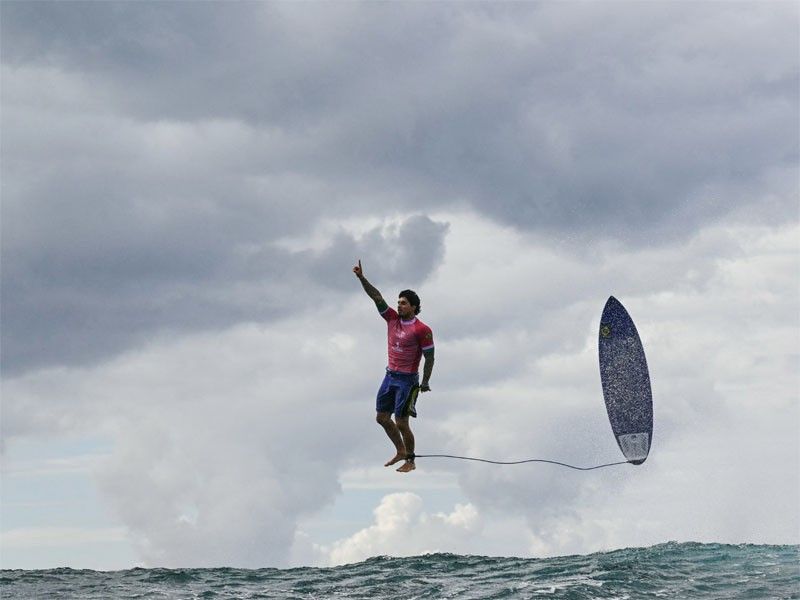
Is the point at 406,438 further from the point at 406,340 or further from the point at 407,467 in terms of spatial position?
the point at 406,340

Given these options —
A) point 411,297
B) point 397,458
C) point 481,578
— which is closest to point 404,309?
point 411,297

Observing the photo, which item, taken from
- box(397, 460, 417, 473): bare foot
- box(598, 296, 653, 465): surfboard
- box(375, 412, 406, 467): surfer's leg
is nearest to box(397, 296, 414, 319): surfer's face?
box(375, 412, 406, 467): surfer's leg

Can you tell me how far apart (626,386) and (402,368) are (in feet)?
24.5

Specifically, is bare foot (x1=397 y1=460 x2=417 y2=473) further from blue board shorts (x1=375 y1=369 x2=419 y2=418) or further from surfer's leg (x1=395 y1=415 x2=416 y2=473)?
blue board shorts (x1=375 y1=369 x2=419 y2=418)

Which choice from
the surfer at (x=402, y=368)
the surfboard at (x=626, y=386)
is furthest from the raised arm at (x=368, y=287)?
the surfboard at (x=626, y=386)

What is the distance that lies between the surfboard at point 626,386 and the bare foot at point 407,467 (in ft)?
21.8

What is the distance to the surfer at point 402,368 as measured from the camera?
67.5 ft

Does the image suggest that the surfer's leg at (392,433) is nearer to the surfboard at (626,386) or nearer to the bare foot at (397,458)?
the bare foot at (397,458)

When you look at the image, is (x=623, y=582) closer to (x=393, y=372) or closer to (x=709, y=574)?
(x=709, y=574)

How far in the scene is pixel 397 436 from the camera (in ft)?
70.1

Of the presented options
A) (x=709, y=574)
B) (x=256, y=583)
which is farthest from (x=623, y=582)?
(x=256, y=583)

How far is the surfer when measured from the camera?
20.6 metres

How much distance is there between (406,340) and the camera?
20.6 metres

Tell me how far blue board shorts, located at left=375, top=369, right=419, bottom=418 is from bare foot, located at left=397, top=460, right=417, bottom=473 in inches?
43.2
